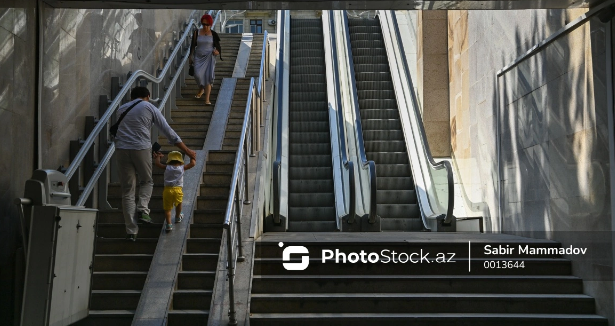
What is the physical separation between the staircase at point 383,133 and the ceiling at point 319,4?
371 centimetres

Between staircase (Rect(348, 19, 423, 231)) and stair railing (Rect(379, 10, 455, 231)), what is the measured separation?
0.22m

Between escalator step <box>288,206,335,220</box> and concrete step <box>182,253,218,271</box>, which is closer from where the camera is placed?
concrete step <box>182,253,218,271</box>

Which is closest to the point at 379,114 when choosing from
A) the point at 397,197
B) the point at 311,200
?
the point at 397,197

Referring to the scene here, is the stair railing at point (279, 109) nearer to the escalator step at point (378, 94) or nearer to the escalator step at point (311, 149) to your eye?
the escalator step at point (311, 149)

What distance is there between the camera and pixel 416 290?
617cm

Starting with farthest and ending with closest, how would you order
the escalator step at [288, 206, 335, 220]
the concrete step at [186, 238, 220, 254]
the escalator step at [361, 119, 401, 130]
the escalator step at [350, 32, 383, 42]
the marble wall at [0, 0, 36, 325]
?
1. the escalator step at [350, 32, 383, 42]
2. the escalator step at [361, 119, 401, 130]
3. the escalator step at [288, 206, 335, 220]
4. the concrete step at [186, 238, 220, 254]
5. the marble wall at [0, 0, 36, 325]

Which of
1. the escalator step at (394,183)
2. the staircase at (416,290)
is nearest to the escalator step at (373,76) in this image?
the escalator step at (394,183)

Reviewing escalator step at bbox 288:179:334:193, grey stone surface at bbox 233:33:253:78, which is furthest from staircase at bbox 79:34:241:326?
grey stone surface at bbox 233:33:253:78

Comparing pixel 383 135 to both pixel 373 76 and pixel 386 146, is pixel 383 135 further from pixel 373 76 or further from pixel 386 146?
pixel 373 76

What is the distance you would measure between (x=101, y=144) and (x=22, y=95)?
211 cm

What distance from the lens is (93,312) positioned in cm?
571

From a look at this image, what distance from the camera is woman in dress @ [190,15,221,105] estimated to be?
11.0 meters

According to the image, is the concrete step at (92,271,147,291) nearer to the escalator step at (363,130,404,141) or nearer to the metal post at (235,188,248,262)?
the metal post at (235,188,248,262)

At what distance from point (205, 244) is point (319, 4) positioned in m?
2.29
